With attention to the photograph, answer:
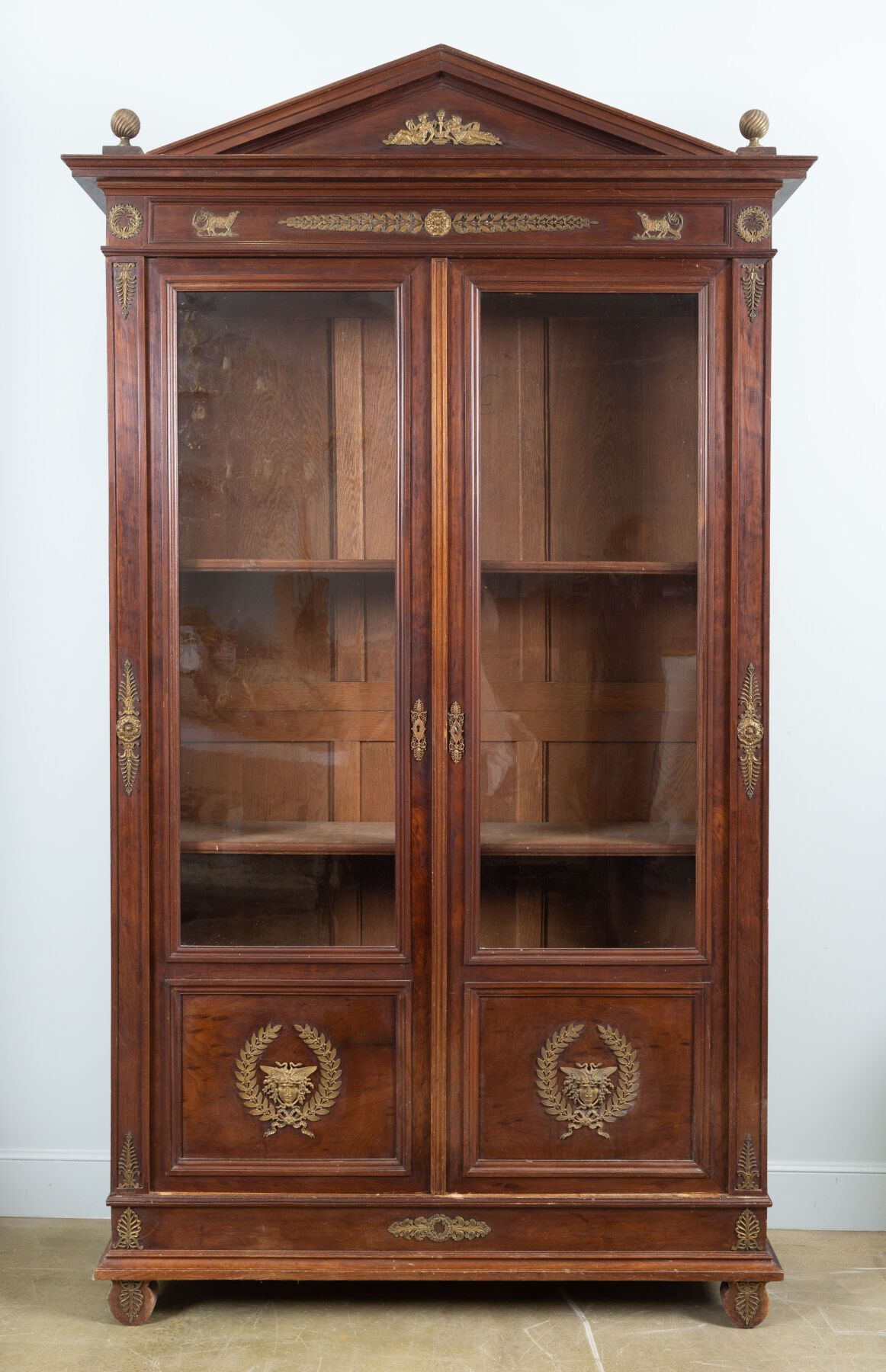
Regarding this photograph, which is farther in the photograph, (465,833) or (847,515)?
(847,515)

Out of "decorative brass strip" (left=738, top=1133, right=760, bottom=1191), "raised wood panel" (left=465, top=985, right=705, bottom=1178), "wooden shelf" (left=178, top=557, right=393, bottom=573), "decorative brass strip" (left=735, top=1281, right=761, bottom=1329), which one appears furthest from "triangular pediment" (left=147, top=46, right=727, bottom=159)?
"decorative brass strip" (left=735, top=1281, right=761, bottom=1329)

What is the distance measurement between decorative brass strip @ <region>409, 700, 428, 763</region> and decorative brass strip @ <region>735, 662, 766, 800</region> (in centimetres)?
59

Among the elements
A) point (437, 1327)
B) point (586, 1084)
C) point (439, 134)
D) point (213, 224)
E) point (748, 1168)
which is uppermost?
point (439, 134)

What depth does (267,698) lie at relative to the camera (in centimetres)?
226

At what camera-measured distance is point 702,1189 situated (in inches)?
86.7

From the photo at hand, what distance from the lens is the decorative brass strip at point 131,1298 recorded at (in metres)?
2.21

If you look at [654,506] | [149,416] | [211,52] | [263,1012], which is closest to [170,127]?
[211,52]

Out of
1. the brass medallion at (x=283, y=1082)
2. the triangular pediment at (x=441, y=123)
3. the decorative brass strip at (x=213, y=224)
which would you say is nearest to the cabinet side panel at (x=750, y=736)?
the triangular pediment at (x=441, y=123)

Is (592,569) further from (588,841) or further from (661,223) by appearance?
(661,223)

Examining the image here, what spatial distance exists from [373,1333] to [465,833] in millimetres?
958

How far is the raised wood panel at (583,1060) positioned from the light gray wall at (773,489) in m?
0.62

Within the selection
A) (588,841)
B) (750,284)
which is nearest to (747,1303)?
(588,841)

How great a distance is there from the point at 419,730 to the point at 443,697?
0.26ft

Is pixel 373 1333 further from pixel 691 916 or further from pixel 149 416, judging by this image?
pixel 149 416
